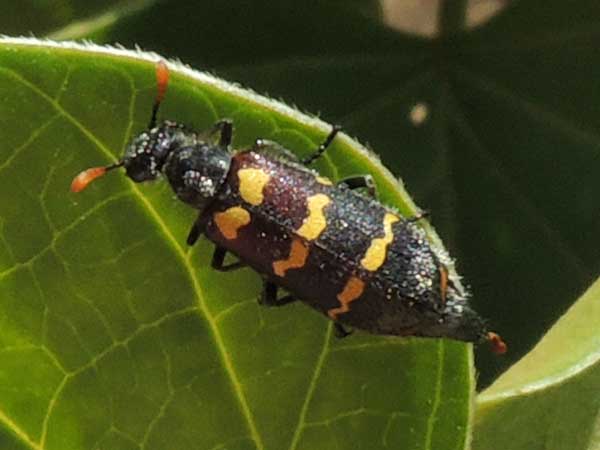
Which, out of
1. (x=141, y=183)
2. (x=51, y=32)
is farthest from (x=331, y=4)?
(x=141, y=183)

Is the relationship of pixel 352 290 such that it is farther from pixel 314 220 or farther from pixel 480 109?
pixel 480 109

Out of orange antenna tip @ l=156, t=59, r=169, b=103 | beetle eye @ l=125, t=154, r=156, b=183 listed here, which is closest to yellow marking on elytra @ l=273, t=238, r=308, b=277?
beetle eye @ l=125, t=154, r=156, b=183

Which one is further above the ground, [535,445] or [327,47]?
[327,47]

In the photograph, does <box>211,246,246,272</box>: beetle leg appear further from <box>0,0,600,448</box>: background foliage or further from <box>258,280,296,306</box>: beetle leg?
<box>0,0,600,448</box>: background foliage

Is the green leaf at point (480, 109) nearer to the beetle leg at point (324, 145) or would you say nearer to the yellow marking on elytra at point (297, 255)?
the yellow marking on elytra at point (297, 255)

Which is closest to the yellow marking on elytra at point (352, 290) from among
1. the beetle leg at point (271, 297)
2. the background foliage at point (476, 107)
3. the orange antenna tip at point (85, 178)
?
the beetle leg at point (271, 297)

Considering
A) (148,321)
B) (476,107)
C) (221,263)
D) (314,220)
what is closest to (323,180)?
(314,220)

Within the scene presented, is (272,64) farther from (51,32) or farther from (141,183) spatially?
(141,183)
